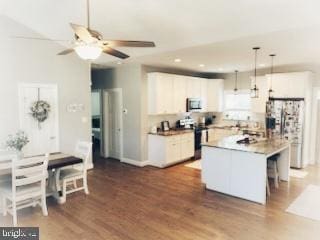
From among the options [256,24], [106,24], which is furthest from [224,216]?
[106,24]

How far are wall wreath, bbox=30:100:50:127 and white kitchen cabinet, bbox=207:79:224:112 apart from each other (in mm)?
5024

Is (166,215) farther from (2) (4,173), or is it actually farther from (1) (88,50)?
(1) (88,50)

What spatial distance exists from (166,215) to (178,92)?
402 centimetres

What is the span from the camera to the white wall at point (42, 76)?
4875 millimetres

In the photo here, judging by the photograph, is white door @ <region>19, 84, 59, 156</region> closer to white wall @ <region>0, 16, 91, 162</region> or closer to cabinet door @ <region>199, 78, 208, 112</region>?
white wall @ <region>0, 16, 91, 162</region>

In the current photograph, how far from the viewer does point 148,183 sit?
5.29 m

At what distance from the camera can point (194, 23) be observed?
12.8 ft

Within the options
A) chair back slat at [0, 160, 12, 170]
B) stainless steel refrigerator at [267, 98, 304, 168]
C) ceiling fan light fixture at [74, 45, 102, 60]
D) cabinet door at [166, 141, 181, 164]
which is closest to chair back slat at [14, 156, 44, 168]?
chair back slat at [0, 160, 12, 170]

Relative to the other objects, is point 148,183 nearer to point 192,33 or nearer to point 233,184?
point 233,184

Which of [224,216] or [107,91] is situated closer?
[224,216]

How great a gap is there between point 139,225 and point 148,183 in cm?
178

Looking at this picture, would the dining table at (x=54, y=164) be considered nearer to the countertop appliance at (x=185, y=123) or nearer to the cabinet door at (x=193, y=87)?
the countertop appliance at (x=185, y=123)

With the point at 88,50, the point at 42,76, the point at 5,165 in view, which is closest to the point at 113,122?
the point at 42,76

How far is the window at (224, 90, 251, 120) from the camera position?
→ 8039 millimetres
